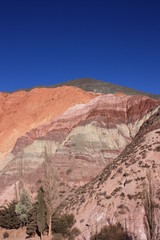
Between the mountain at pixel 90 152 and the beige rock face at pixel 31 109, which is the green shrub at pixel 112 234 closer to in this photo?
the mountain at pixel 90 152

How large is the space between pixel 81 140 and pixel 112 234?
100ft

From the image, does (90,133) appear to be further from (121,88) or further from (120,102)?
(121,88)

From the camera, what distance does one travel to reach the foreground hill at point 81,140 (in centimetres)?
5444

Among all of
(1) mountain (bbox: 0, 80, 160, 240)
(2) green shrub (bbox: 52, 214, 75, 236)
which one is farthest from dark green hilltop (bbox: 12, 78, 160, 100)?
(2) green shrub (bbox: 52, 214, 75, 236)

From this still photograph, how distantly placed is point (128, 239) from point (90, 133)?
107 feet

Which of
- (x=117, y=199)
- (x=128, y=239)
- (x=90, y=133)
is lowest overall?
(x=128, y=239)

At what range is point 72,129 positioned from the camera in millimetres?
63938

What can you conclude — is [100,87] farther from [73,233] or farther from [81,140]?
[73,233]

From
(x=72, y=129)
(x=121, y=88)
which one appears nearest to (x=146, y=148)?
(x=72, y=129)

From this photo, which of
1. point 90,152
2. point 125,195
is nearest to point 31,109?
point 90,152

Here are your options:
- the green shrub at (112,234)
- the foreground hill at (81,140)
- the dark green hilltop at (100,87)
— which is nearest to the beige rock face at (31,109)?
the foreground hill at (81,140)

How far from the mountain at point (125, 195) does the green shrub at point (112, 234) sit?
511 millimetres

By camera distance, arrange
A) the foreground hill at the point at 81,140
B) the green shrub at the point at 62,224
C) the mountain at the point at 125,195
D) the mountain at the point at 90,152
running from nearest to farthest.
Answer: the mountain at the point at 125,195 < the mountain at the point at 90,152 < the green shrub at the point at 62,224 < the foreground hill at the point at 81,140

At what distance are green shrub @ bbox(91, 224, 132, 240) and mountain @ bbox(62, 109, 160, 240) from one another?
51cm
